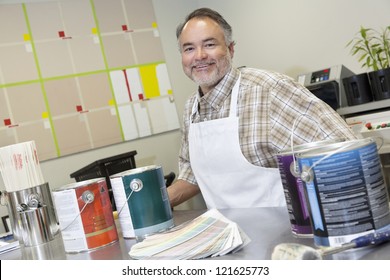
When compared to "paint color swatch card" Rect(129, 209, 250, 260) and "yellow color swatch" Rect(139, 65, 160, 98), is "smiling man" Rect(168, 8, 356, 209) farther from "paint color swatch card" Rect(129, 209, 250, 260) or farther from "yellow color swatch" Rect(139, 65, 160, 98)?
"yellow color swatch" Rect(139, 65, 160, 98)

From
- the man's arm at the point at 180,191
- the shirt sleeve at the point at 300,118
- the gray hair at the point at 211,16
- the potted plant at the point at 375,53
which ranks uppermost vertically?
the gray hair at the point at 211,16

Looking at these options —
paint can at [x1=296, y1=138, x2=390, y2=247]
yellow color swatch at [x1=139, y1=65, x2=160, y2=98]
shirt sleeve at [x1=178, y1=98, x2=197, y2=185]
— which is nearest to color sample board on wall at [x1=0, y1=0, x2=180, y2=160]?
yellow color swatch at [x1=139, y1=65, x2=160, y2=98]

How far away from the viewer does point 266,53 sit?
396cm

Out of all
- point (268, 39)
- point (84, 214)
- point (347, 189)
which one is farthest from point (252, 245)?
point (268, 39)

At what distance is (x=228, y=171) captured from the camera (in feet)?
5.29

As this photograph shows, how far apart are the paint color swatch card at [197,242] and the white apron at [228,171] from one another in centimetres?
53

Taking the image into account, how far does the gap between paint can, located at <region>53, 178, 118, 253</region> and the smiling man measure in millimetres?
520

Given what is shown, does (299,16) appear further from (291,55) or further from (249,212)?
(249,212)

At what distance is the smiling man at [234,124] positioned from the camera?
5.08ft

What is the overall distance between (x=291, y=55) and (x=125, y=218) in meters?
2.88

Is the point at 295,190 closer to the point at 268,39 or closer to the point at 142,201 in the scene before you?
the point at 142,201

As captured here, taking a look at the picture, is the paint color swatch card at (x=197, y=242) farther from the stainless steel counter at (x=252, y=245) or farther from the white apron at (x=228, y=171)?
the white apron at (x=228, y=171)

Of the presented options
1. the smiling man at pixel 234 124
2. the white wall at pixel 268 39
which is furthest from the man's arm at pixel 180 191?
the white wall at pixel 268 39

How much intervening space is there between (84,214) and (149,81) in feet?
9.79
